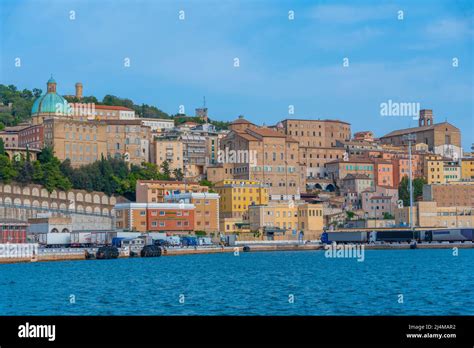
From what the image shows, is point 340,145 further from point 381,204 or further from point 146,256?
point 146,256

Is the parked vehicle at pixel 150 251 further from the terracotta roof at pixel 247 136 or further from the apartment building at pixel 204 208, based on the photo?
the terracotta roof at pixel 247 136

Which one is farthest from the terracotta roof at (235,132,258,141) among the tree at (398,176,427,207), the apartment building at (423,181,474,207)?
the apartment building at (423,181,474,207)

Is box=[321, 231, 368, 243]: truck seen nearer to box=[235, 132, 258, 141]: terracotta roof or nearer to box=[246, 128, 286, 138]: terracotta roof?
box=[235, 132, 258, 141]: terracotta roof

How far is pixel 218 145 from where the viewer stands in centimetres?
8338

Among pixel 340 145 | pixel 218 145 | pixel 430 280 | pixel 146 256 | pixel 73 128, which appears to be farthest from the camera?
pixel 340 145

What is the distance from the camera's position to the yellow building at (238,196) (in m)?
66.6

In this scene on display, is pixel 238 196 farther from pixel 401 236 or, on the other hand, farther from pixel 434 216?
pixel 434 216

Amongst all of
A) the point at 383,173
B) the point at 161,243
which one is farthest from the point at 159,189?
the point at 383,173

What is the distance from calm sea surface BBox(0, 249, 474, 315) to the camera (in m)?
19.3

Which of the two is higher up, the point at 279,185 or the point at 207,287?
the point at 279,185

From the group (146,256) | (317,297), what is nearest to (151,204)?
(146,256)

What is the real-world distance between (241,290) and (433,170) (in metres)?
63.2

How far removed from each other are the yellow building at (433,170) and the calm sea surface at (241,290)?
48.0 m

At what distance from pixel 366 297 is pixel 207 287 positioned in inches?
214
